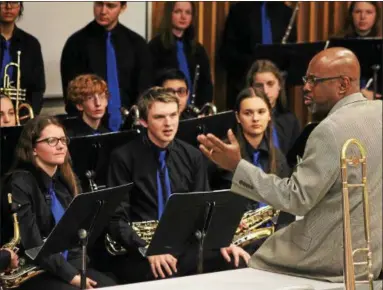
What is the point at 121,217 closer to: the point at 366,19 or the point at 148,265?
the point at 148,265

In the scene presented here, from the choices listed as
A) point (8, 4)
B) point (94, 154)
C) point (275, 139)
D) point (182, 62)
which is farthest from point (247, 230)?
point (8, 4)

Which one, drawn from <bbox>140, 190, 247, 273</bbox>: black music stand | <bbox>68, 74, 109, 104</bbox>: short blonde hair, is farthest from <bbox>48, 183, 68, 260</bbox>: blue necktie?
<bbox>68, 74, 109, 104</bbox>: short blonde hair

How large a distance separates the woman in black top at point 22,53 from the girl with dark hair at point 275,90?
48.1 inches

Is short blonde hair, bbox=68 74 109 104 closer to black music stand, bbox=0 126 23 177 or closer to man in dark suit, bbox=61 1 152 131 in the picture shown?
man in dark suit, bbox=61 1 152 131

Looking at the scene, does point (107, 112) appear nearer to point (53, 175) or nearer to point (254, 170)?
point (53, 175)

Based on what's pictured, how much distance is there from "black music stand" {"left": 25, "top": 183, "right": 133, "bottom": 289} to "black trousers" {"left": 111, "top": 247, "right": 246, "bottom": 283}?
21.7 inches

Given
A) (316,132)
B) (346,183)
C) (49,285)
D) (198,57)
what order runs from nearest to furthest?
1. (346,183)
2. (316,132)
3. (49,285)
4. (198,57)

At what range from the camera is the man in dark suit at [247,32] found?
22.6ft

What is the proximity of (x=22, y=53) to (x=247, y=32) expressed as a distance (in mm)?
1712

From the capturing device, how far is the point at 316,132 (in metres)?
3.58

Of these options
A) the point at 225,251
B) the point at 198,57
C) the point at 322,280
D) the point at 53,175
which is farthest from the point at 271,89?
the point at 322,280

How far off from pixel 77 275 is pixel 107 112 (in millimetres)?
1602

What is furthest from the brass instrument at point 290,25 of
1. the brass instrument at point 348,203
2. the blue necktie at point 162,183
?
the brass instrument at point 348,203

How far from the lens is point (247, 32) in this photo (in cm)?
691
